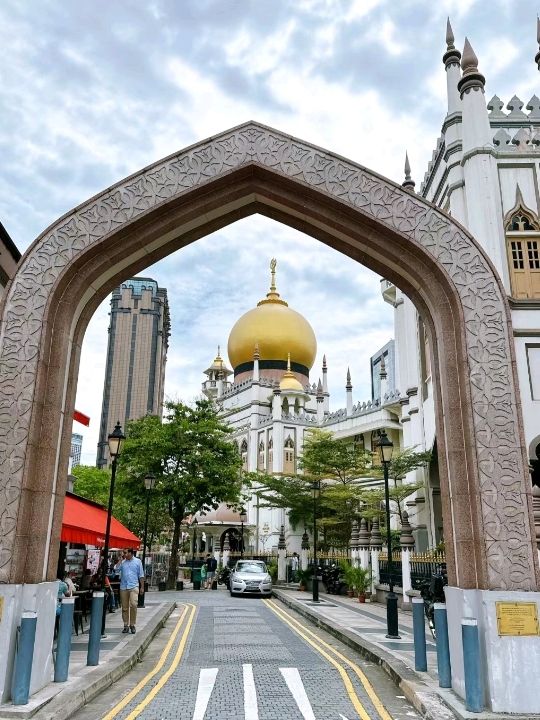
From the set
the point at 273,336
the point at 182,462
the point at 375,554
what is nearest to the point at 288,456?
the point at 273,336

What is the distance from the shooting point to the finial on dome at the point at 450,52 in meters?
20.4

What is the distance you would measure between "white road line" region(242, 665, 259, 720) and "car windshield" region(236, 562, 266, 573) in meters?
16.8

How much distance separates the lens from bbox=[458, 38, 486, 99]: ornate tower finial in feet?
60.6

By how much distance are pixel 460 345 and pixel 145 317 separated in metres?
109

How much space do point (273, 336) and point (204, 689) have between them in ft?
156

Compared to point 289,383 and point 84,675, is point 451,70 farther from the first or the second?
point 289,383

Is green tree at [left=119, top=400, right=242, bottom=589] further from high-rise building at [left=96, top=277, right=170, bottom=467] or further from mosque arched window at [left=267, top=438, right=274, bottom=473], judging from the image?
high-rise building at [left=96, top=277, right=170, bottom=467]

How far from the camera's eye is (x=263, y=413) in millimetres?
51656

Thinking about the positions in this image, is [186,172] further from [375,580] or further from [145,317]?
[145,317]

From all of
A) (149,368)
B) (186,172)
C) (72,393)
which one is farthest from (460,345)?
(149,368)

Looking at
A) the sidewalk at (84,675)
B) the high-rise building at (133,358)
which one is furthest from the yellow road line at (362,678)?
the high-rise building at (133,358)

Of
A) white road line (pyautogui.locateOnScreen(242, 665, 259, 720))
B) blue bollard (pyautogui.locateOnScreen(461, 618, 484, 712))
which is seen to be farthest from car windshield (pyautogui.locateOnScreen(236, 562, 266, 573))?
blue bollard (pyautogui.locateOnScreen(461, 618, 484, 712))

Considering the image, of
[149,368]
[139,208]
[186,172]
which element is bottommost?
[139,208]

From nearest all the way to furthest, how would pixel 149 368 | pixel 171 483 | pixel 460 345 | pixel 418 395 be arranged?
pixel 460 345, pixel 418 395, pixel 171 483, pixel 149 368
